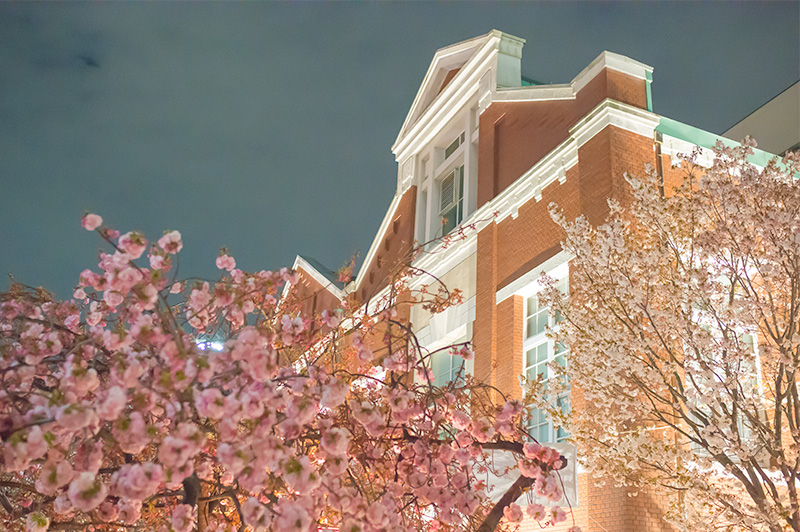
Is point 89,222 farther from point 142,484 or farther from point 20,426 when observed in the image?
point 142,484

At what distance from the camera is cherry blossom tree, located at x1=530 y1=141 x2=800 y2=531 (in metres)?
8.14

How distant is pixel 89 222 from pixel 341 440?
1895mm

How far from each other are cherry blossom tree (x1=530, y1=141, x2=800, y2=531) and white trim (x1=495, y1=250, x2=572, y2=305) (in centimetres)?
252

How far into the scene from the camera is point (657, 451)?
28.8 ft

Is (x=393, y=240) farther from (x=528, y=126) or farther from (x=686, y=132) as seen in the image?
(x=686, y=132)

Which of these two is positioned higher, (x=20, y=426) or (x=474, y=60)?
(x=474, y=60)

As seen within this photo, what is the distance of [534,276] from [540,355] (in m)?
1.49

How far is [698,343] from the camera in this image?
8.35 metres

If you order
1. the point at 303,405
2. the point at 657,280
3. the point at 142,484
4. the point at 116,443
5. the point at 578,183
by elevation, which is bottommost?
the point at 142,484

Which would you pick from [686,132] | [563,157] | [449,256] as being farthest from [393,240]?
[686,132]

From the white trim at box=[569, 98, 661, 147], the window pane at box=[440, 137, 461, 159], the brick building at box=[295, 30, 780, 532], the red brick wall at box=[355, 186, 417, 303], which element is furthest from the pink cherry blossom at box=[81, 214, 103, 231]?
the window pane at box=[440, 137, 461, 159]

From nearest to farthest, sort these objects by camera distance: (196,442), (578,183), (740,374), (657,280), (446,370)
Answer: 1. (196,442)
2. (740,374)
3. (657,280)
4. (578,183)
5. (446,370)

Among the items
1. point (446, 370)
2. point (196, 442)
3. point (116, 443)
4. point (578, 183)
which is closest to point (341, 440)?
point (196, 442)

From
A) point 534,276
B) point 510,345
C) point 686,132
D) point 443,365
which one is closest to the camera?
point 686,132
